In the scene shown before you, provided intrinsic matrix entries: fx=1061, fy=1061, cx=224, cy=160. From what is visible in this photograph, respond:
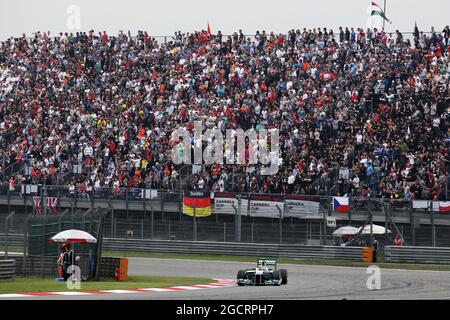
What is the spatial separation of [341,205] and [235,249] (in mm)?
3906

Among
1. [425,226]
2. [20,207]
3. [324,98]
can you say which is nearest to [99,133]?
[20,207]

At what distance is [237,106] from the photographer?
4028 cm

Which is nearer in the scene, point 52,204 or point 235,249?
point 235,249

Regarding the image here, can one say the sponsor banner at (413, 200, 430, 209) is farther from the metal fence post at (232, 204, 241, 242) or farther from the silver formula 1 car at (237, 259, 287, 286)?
the silver formula 1 car at (237, 259, 287, 286)

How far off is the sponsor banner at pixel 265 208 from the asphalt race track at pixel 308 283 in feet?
6.41

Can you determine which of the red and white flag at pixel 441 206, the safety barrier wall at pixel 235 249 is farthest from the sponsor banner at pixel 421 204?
the safety barrier wall at pixel 235 249

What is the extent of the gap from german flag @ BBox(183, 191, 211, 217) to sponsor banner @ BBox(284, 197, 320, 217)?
2731mm

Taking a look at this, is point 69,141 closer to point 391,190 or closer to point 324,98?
point 324,98

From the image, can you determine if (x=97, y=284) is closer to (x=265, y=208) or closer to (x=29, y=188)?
(x=265, y=208)

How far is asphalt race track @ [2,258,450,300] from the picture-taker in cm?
1866

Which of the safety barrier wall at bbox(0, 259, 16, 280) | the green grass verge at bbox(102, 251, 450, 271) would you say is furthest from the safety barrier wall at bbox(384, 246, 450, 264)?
the safety barrier wall at bbox(0, 259, 16, 280)

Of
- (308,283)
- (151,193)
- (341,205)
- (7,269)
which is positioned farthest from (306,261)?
(7,269)

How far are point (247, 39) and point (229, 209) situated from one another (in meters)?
12.0
